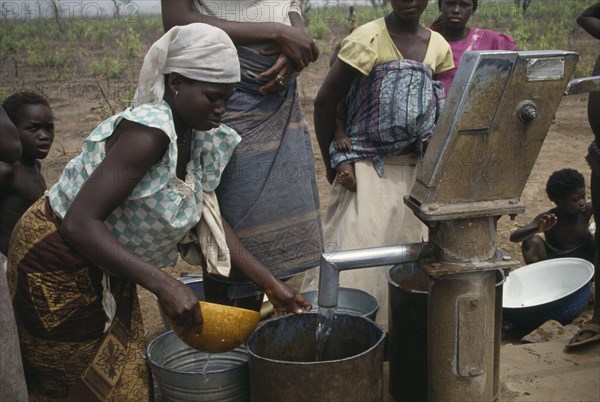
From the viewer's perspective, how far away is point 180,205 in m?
2.10

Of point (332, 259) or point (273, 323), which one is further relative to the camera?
point (273, 323)

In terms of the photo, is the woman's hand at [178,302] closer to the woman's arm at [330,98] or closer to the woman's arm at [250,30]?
the woman's arm at [250,30]

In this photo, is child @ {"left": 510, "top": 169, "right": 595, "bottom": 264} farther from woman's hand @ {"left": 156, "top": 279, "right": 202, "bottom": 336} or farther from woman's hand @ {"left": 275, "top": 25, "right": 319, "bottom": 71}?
woman's hand @ {"left": 156, "top": 279, "right": 202, "bottom": 336}

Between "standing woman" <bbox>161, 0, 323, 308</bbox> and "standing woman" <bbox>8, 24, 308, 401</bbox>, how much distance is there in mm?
142

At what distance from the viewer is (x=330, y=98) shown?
2984 mm

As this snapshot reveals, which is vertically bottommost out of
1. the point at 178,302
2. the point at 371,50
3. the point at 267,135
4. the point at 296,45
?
the point at 178,302

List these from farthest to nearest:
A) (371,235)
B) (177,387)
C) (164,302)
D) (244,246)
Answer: (371,235), (244,246), (177,387), (164,302)

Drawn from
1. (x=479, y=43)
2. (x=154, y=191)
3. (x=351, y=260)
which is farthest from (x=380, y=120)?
(x=154, y=191)

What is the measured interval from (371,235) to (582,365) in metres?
0.96

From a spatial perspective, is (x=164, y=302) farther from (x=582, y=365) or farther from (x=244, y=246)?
(x=582, y=365)

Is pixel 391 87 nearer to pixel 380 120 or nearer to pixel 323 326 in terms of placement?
pixel 380 120

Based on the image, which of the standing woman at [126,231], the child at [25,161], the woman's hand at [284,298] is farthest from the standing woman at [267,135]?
the child at [25,161]

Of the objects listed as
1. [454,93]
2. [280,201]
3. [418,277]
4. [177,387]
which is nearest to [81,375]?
[177,387]

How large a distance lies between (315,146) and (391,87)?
4.95 metres
